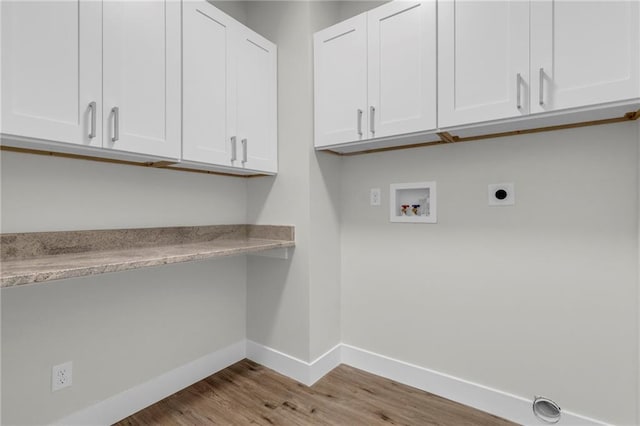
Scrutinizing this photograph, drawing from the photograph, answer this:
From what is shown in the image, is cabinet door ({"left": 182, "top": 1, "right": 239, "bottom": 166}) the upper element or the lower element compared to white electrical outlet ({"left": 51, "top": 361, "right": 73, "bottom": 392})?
upper

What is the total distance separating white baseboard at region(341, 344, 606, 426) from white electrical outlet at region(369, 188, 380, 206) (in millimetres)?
1028

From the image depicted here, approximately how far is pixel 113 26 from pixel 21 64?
1.29ft

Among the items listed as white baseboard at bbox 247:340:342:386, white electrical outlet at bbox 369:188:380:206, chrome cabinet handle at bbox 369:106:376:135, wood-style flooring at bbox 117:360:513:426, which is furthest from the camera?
white electrical outlet at bbox 369:188:380:206

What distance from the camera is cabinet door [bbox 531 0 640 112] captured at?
1.20 meters

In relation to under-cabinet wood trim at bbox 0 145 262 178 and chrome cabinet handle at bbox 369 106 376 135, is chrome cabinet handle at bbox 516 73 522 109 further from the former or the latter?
under-cabinet wood trim at bbox 0 145 262 178

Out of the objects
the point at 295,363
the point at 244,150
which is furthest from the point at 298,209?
the point at 295,363

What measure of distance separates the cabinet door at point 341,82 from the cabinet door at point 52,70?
3.81ft

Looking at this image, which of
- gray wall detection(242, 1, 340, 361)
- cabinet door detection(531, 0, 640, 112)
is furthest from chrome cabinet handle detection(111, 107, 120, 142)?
cabinet door detection(531, 0, 640, 112)

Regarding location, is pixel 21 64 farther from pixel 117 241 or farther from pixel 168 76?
pixel 117 241

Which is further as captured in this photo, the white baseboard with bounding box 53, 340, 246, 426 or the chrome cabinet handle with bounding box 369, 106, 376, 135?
the chrome cabinet handle with bounding box 369, 106, 376, 135

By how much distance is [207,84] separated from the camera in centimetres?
173

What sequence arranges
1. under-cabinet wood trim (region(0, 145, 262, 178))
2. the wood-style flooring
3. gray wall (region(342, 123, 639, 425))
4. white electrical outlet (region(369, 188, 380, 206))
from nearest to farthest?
under-cabinet wood trim (region(0, 145, 262, 178)), gray wall (region(342, 123, 639, 425)), the wood-style flooring, white electrical outlet (region(369, 188, 380, 206))

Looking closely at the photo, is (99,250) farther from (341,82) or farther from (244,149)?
(341,82)

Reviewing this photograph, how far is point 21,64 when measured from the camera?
1.12m
